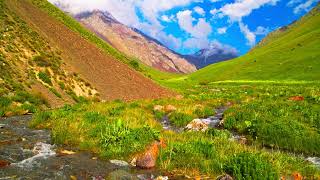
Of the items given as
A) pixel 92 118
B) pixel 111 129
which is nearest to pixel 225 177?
pixel 111 129

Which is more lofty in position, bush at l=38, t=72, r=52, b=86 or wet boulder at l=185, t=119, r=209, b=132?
bush at l=38, t=72, r=52, b=86

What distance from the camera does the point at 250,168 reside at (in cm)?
1206

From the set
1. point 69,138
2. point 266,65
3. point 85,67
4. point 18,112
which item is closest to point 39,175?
point 69,138

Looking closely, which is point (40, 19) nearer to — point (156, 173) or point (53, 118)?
point (53, 118)

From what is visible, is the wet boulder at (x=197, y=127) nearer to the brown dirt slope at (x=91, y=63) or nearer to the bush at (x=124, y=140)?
the bush at (x=124, y=140)

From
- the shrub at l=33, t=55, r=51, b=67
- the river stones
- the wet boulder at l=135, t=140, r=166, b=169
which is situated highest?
the shrub at l=33, t=55, r=51, b=67

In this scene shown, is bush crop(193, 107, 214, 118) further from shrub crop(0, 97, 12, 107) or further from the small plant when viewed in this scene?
shrub crop(0, 97, 12, 107)

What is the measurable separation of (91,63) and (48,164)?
38.0 metres

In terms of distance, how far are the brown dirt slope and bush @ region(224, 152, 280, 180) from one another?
1260 inches

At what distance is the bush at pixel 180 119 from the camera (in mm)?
26841

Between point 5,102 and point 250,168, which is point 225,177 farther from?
point 5,102

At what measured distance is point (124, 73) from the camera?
55344 mm

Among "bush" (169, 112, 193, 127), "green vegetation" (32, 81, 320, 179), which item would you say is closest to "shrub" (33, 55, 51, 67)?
"green vegetation" (32, 81, 320, 179)

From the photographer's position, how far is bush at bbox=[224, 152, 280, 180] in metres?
11.8
